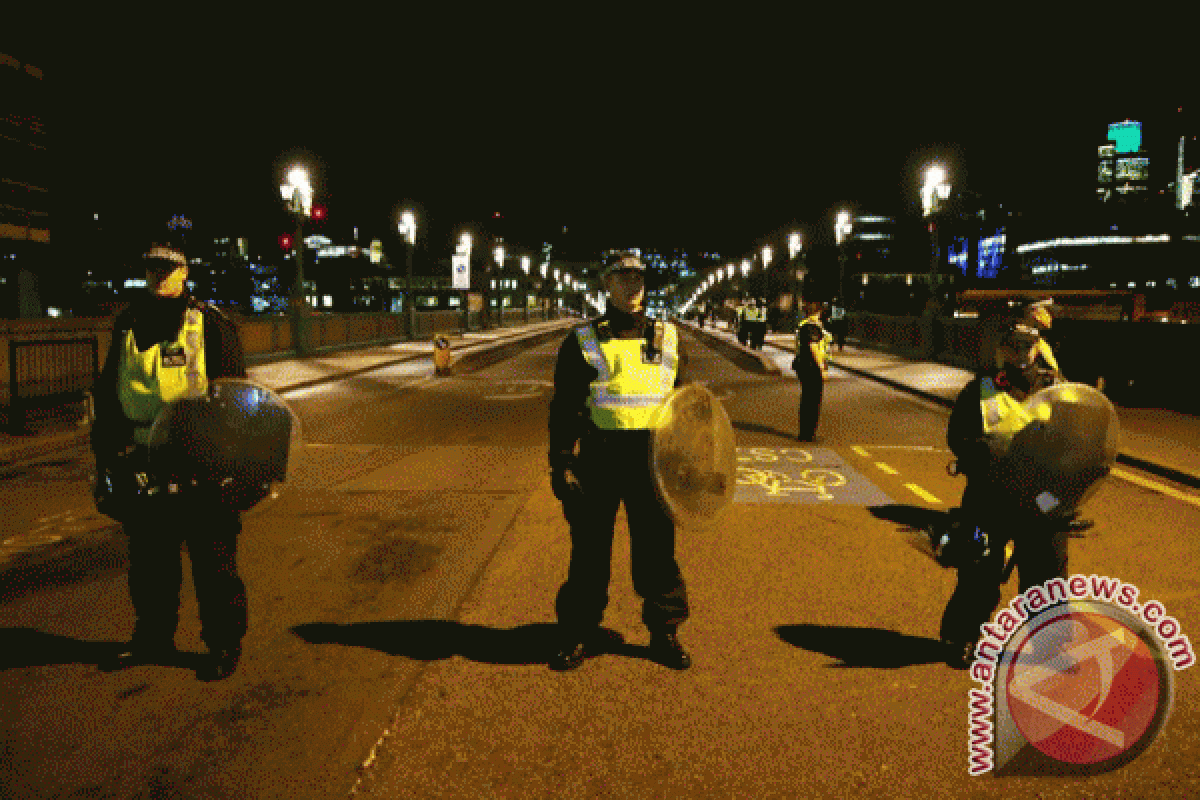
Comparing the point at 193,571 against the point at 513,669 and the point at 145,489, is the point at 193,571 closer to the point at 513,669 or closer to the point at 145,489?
the point at 145,489

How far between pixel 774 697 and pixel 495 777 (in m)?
1.33

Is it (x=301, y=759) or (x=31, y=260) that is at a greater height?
(x=31, y=260)

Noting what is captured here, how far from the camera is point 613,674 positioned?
4.37 meters

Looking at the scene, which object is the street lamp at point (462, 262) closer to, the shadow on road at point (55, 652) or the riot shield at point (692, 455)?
the shadow on road at point (55, 652)

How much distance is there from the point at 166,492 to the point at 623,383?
202 centimetres

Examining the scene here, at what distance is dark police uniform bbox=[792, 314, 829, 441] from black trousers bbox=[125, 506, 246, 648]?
8.66 m

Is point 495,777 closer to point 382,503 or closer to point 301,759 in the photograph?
point 301,759

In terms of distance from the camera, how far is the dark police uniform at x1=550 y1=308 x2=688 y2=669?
434cm

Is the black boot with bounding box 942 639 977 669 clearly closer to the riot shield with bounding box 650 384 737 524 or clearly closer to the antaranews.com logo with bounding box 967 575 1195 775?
the antaranews.com logo with bounding box 967 575 1195 775

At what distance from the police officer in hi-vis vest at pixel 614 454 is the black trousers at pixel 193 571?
4.83 feet

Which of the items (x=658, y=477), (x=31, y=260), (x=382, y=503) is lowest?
(x=382, y=503)

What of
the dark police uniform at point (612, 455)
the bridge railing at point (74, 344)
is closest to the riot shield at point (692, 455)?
the dark police uniform at point (612, 455)

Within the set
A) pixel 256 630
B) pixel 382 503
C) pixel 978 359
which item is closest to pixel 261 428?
pixel 256 630

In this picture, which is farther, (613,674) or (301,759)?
(613,674)
